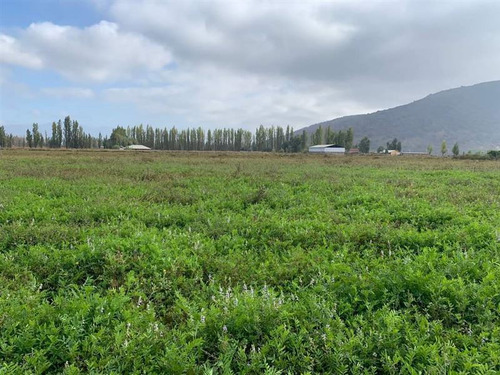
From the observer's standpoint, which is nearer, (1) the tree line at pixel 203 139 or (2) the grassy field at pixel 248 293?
(2) the grassy field at pixel 248 293

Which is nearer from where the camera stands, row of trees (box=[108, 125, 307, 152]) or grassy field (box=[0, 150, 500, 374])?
grassy field (box=[0, 150, 500, 374])

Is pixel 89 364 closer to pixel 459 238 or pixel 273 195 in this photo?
pixel 459 238

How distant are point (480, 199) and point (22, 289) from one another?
1295 cm

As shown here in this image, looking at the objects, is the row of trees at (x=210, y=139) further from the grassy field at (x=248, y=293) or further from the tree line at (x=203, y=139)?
the grassy field at (x=248, y=293)

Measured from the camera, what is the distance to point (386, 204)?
9727 millimetres

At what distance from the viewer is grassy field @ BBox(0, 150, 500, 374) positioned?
9.65 ft

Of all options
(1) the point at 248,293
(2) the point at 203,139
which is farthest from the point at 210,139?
(1) the point at 248,293

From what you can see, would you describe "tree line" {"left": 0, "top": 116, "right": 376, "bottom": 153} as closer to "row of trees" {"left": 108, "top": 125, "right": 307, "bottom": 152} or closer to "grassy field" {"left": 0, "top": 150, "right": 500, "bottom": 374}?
"row of trees" {"left": 108, "top": 125, "right": 307, "bottom": 152}

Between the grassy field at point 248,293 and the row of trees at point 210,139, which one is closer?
the grassy field at point 248,293

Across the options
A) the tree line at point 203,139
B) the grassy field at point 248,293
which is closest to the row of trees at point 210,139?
the tree line at point 203,139

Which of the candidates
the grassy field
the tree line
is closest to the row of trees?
the tree line

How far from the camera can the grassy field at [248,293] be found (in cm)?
294

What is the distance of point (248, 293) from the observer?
402 cm

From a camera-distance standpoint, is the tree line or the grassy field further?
the tree line
